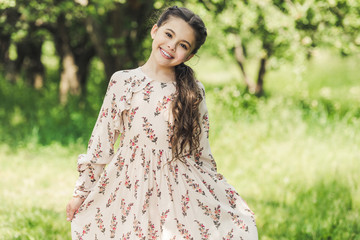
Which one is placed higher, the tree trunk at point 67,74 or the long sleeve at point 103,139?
the tree trunk at point 67,74

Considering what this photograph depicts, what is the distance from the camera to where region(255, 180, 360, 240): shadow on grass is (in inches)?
149

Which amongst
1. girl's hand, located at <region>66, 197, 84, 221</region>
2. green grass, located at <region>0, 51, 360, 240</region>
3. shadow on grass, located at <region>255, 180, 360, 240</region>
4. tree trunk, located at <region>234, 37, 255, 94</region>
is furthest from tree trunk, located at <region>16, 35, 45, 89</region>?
girl's hand, located at <region>66, 197, 84, 221</region>

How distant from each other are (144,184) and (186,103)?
19.8 inches

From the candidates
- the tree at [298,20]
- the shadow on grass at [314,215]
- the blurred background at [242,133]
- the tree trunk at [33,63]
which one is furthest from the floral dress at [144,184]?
the tree trunk at [33,63]

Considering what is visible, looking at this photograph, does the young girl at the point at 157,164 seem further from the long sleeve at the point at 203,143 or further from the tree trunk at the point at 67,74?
the tree trunk at the point at 67,74

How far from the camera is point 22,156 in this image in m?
6.07

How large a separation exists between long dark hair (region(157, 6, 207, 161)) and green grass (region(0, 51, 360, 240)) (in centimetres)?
175

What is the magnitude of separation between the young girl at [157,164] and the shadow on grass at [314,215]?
1.66 metres

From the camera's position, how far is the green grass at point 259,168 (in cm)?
386

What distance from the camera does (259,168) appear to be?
5586mm

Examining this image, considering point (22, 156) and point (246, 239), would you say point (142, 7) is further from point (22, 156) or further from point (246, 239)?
point (246, 239)

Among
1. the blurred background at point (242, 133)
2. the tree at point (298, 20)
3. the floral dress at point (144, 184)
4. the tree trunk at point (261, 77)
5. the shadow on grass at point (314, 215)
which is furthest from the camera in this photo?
the tree trunk at point (261, 77)

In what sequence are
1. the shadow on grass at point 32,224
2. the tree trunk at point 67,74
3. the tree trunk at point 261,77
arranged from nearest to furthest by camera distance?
the shadow on grass at point 32,224
the tree trunk at point 67,74
the tree trunk at point 261,77

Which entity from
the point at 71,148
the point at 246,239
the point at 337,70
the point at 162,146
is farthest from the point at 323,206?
the point at 337,70
